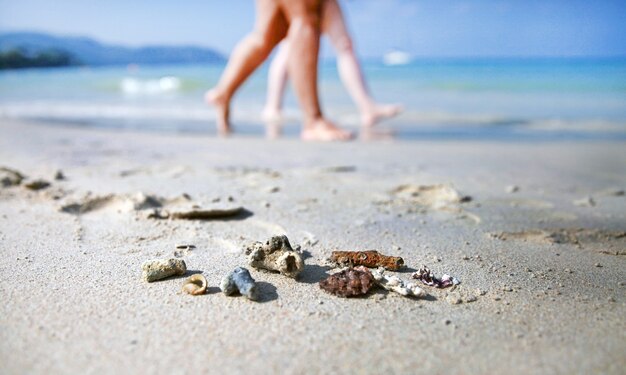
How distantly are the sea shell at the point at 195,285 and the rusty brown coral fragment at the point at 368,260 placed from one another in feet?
1.21

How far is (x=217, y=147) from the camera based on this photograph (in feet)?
12.2

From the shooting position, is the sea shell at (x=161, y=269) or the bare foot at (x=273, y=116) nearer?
the sea shell at (x=161, y=269)

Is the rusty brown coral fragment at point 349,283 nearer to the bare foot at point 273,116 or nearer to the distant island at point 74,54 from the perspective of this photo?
the bare foot at point 273,116

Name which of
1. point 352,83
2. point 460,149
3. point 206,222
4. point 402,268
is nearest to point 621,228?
point 402,268

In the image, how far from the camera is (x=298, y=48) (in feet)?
13.5

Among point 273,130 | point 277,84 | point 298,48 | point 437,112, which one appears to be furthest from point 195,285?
point 437,112

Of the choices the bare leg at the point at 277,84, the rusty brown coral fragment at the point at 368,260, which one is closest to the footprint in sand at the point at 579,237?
the rusty brown coral fragment at the point at 368,260

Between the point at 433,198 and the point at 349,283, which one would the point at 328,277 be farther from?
the point at 433,198

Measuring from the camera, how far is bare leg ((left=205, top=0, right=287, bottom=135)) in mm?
4344

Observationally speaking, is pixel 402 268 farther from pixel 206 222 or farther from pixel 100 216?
pixel 100 216

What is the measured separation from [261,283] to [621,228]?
128cm

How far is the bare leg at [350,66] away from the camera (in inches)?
184

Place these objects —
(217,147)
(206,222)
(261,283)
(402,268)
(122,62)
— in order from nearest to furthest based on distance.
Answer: (261,283) < (402,268) < (206,222) < (217,147) < (122,62)

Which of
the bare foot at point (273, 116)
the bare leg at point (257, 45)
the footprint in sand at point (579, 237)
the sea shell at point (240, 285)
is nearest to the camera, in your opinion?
the sea shell at point (240, 285)
